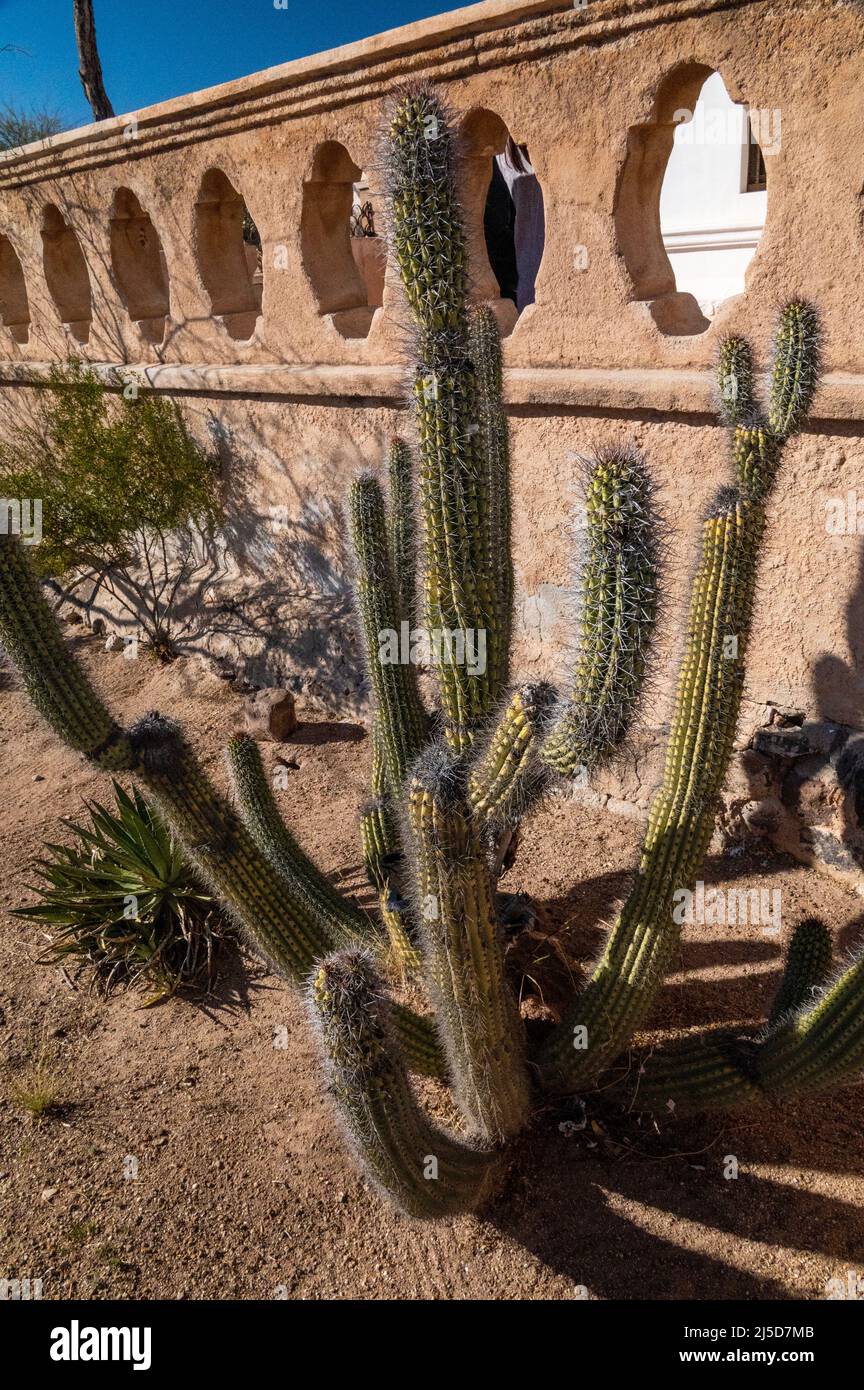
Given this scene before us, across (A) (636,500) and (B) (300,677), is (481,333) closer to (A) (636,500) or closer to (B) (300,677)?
(A) (636,500)

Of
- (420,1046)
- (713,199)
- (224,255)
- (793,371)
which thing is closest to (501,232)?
(713,199)

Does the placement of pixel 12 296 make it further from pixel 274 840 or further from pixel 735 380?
pixel 735 380

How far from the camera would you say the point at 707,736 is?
2959mm

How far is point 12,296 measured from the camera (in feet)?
30.4

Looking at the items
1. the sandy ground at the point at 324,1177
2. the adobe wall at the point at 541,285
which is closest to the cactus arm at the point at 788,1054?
the sandy ground at the point at 324,1177

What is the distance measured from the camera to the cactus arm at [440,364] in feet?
7.78

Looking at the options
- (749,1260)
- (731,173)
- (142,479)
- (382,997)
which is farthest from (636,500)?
(731,173)

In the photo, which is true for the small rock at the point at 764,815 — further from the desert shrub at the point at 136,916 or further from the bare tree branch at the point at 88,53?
the bare tree branch at the point at 88,53

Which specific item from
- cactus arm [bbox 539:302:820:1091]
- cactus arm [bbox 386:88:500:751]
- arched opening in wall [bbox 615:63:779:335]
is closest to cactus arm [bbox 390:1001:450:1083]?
cactus arm [bbox 539:302:820:1091]

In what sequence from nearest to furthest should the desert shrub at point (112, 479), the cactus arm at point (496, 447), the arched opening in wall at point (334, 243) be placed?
the cactus arm at point (496, 447) < the arched opening in wall at point (334, 243) < the desert shrub at point (112, 479)

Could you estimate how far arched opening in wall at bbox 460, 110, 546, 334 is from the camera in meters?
4.55

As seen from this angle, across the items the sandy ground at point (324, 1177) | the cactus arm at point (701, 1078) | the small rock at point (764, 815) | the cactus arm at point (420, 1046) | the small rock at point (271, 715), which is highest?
the small rock at point (271, 715)

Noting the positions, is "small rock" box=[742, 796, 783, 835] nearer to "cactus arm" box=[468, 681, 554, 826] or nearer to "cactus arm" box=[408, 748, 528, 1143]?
"cactus arm" box=[408, 748, 528, 1143]

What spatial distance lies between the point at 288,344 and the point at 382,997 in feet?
16.4
